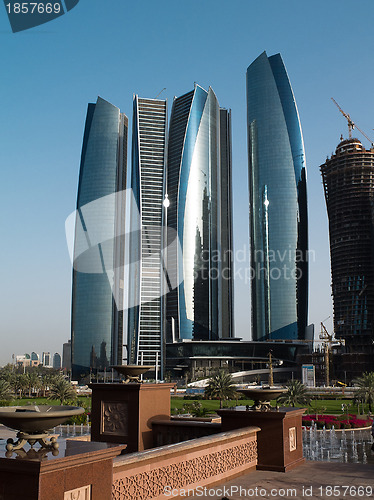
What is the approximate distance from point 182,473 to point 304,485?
11.9ft

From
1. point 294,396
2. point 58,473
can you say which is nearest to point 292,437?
point 58,473

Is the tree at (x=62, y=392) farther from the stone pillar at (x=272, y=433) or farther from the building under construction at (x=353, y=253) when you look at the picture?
the building under construction at (x=353, y=253)

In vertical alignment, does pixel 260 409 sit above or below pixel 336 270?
below

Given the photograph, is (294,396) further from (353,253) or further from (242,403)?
(353,253)

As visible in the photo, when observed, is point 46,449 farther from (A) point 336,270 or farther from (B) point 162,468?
(A) point 336,270

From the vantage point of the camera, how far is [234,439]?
1511cm

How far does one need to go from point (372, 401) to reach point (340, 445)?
2714cm

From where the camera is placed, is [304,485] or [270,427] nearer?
[304,485]

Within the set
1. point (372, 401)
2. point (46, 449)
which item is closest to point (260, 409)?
point (46, 449)

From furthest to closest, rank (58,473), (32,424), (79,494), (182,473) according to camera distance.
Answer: (182,473) < (79,494) < (32,424) < (58,473)

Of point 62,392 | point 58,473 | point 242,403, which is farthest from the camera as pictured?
point 242,403

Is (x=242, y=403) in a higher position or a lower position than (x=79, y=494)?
lower

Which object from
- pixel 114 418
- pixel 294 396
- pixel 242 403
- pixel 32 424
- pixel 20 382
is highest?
pixel 32 424

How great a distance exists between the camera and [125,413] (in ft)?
57.7
